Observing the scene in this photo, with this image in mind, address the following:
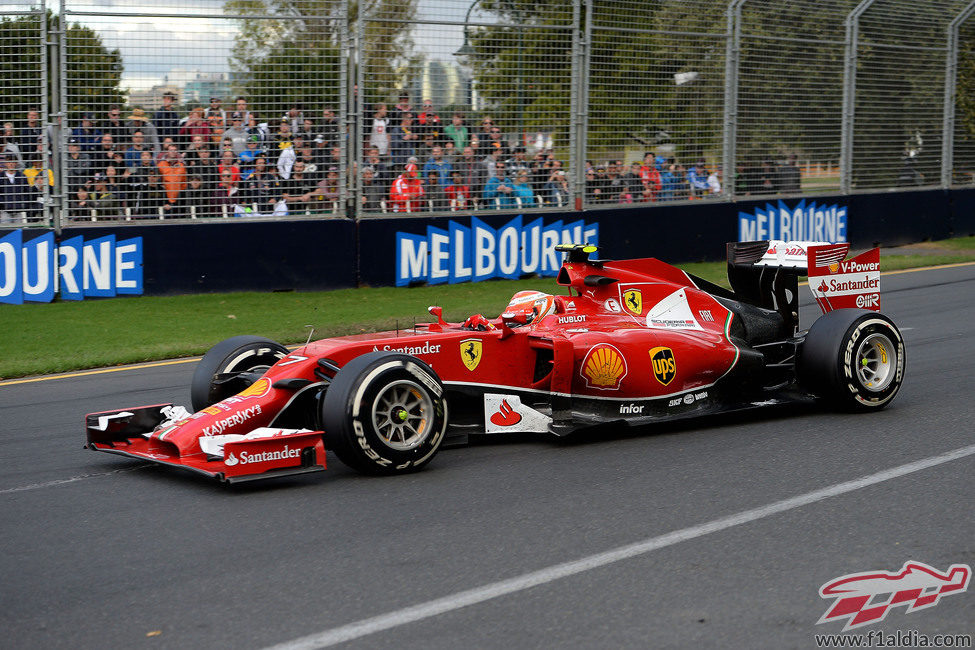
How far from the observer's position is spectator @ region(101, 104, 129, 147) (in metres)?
12.7

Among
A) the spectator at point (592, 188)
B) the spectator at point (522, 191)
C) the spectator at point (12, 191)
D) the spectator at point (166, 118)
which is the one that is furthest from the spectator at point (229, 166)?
the spectator at point (592, 188)

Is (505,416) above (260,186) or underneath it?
underneath

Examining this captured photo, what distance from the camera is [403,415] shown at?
235 inches

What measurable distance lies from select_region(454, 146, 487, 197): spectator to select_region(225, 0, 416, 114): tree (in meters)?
1.28

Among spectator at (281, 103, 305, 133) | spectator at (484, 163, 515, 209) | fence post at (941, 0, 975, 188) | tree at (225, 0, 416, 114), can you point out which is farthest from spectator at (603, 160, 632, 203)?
fence post at (941, 0, 975, 188)

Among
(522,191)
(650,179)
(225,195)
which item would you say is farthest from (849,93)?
(225,195)

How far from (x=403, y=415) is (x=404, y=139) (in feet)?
29.3

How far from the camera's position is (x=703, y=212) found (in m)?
17.3

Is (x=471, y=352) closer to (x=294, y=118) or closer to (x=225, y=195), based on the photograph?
(x=225, y=195)

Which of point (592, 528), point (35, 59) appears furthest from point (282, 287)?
point (592, 528)

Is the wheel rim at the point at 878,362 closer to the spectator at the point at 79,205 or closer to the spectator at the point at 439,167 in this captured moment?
the spectator at the point at 439,167

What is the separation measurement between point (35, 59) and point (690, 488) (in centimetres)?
1001

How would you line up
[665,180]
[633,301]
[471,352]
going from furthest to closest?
[665,180], [633,301], [471,352]

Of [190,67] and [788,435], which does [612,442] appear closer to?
[788,435]
